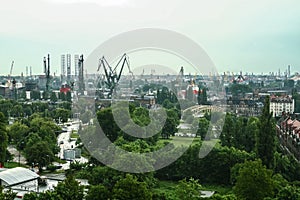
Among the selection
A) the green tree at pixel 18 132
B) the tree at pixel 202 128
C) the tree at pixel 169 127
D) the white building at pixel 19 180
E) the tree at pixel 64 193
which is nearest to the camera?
the tree at pixel 64 193

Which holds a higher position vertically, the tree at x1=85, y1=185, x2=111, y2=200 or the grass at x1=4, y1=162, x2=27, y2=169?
the tree at x1=85, y1=185, x2=111, y2=200

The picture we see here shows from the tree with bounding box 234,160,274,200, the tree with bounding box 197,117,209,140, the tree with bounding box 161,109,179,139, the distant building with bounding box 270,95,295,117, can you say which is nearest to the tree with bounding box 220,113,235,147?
the tree with bounding box 197,117,209,140

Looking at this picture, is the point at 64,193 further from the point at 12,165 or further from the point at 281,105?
the point at 281,105

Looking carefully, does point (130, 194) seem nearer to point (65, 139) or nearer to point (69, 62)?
point (65, 139)

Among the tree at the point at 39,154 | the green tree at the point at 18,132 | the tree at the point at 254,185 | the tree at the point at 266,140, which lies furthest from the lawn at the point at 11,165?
the tree at the point at 254,185

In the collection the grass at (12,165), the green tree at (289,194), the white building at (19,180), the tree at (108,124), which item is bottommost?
the grass at (12,165)

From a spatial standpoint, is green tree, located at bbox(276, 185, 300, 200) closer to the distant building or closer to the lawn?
the lawn

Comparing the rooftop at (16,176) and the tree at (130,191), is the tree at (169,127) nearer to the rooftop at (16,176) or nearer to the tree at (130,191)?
the rooftop at (16,176)

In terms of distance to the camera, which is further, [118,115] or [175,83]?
[175,83]

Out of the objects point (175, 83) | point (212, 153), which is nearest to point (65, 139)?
point (212, 153)
